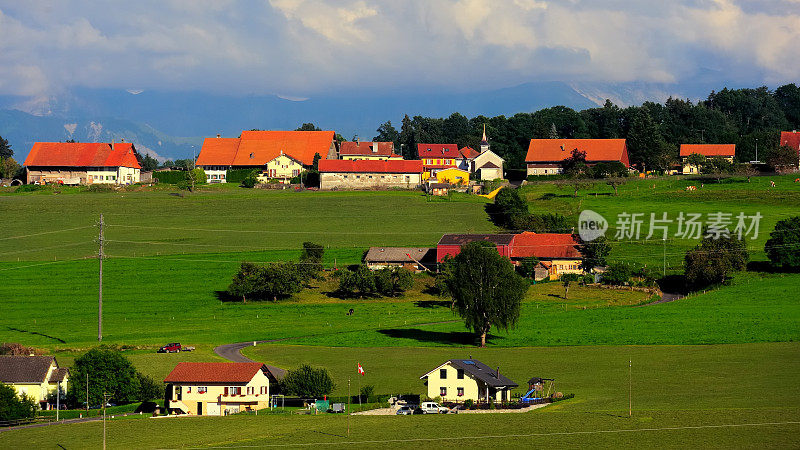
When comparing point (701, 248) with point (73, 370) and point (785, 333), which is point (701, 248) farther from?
point (73, 370)

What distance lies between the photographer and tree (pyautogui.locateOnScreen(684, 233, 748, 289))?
9494 centimetres

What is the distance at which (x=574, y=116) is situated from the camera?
195125 millimetres

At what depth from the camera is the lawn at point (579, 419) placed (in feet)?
157

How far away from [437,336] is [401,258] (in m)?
24.1

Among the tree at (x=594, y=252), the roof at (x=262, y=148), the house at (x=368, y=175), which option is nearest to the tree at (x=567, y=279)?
the tree at (x=594, y=252)

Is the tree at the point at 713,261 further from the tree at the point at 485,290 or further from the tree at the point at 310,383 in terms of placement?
the tree at the point at 310,383

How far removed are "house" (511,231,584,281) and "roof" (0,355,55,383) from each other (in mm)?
51649

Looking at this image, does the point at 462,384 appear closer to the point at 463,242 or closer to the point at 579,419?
the point at 579,419

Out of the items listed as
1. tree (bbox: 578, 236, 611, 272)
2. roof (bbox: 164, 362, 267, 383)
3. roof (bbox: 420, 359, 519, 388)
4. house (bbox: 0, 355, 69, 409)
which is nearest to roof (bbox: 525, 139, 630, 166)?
tree (bbox: 578, 236, 611, 272)

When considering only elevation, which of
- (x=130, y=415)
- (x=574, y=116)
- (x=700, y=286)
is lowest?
(x=130, y=415)

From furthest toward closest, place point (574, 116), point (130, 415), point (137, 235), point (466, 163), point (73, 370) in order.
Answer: point (574, 116) < point (466, 163) < point (137, 235) < point (73, 370) < point (130, 415)

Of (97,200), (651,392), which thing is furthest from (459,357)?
(97,200)

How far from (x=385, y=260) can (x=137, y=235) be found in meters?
28.4

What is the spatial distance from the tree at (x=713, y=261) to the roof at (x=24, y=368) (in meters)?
56.8
